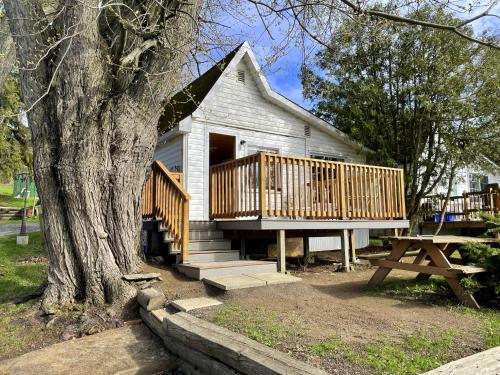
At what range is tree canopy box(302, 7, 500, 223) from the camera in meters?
11.7

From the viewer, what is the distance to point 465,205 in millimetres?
15703

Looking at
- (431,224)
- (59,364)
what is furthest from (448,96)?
(59,364)

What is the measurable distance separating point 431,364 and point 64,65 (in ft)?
18.8

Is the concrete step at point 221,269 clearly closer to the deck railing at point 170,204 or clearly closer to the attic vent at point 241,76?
the deck railing at point 170,204

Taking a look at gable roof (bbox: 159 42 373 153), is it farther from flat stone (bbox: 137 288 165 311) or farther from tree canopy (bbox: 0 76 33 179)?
tree canopy (bbox: 0 76 33 179)

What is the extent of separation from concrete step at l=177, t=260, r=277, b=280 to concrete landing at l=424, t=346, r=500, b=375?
3805 mm

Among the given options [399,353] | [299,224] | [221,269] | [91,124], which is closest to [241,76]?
[299,224]

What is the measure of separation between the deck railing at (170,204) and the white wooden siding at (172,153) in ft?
5.23

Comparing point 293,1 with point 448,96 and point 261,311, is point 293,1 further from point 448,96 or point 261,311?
point 448,96

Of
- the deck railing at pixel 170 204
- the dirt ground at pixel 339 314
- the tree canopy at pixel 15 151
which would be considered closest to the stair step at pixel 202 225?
the deck railing at pixel 170 204

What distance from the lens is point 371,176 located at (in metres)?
8.50

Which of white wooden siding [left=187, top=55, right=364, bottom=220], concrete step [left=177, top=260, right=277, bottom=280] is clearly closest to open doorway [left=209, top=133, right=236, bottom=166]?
white wooden siding [left=187, top=55, right=364, bottom=220]

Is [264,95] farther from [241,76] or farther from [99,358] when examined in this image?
[99,358]

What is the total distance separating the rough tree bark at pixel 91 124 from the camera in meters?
5.49
